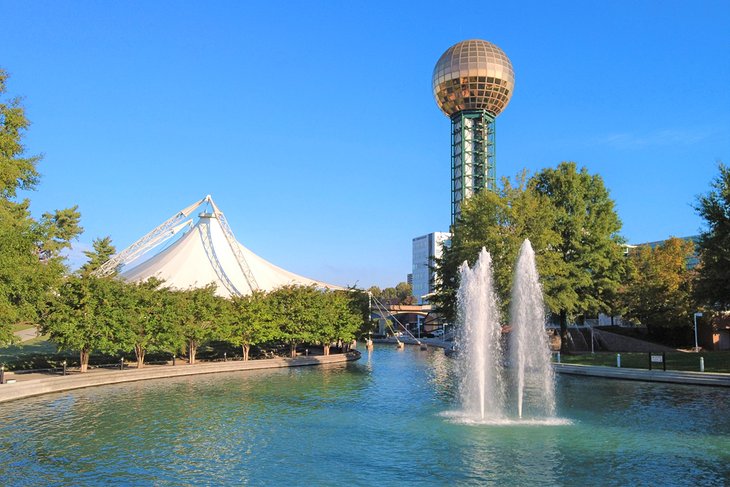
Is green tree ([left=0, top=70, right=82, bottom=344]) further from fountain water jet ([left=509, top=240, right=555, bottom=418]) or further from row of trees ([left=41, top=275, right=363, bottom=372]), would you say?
fountain water jet ([left=509, top=240, right=555, bottom=418])

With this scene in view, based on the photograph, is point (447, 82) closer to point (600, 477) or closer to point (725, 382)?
point (725, 382)

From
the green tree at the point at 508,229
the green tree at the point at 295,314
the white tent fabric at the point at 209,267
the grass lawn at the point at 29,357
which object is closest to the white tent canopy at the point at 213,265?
the white tent fabric at the point at 209,267

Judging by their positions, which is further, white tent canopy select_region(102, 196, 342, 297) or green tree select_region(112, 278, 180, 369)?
white tent canopy select_region(102, 196, 342, 297)

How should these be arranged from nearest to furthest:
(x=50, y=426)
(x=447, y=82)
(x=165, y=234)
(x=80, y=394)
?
(x=50, y=426) → (x=80, y=394) → (x=165, y=234) → (x=447, y=82)

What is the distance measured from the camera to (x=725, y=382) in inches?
1105

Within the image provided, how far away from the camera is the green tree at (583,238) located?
43.0m

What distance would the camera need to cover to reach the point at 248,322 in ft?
139

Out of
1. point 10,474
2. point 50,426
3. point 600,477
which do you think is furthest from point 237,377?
point 600,477

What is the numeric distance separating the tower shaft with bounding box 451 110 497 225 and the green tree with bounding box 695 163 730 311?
68310 millimetres

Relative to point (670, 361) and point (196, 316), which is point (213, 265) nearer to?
point (196, 316)

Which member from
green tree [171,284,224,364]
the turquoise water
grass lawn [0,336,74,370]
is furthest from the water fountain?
grass lawn [0,336,74,370]

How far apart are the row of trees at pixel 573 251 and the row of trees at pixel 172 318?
11.9 m

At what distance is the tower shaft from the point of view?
102750mm

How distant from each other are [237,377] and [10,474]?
20649 mm
